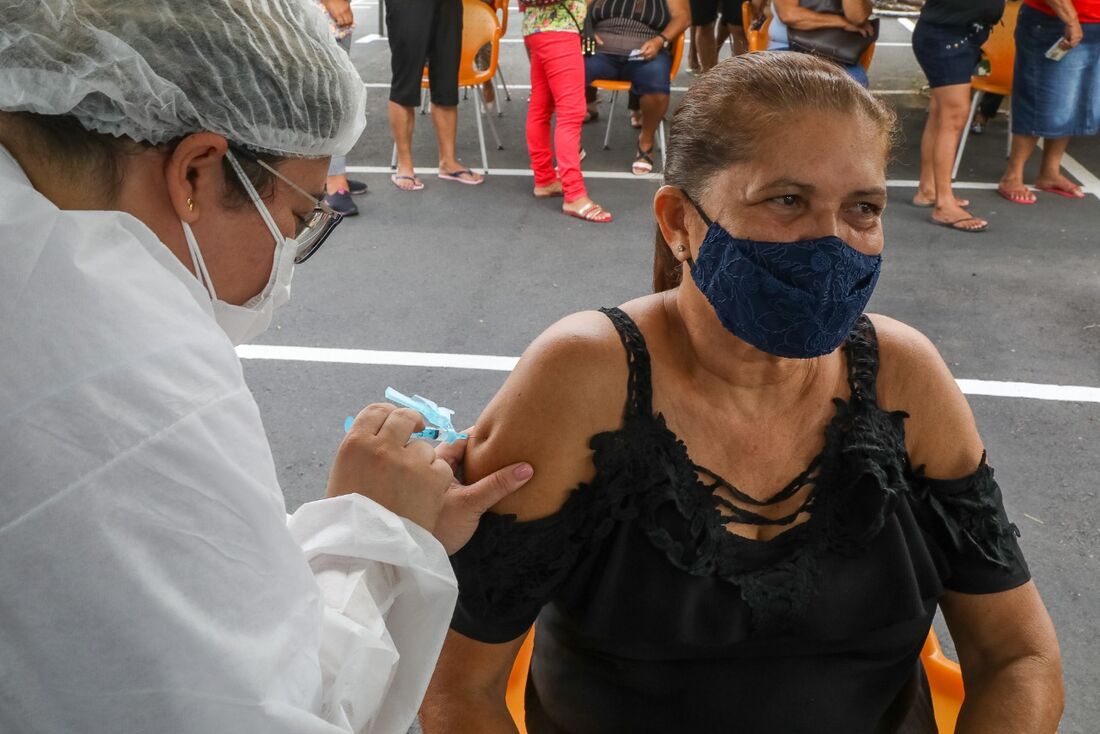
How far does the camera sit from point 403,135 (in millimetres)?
5828

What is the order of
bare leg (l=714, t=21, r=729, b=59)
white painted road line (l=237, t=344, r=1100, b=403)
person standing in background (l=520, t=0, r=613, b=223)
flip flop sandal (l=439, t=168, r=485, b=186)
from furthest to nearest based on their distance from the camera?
bare leg (l=714, t=21, r=729, b=59), flip flop sandal (l=439, t=168, r=485, b=186), person standing in background (l=520, t=0, r=613, b=223), white painted road line (l=237, t=344, r=1100, b=403)

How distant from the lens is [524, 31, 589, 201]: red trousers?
17.3ft

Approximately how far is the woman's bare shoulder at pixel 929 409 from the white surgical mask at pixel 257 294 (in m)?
0.95

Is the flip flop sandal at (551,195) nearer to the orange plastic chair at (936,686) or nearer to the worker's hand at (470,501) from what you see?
the orange plastic chair at (936,686)

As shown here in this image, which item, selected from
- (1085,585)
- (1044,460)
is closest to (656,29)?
(1044,460)

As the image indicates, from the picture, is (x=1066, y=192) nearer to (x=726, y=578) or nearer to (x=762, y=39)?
(x=762, y=39)

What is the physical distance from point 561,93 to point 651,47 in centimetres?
79

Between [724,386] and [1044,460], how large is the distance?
2.10 metres

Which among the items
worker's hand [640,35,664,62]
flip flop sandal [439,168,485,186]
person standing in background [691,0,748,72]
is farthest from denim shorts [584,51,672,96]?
person standing in background [691,0,748,72]

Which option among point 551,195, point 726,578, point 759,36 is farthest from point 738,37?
point 726,578

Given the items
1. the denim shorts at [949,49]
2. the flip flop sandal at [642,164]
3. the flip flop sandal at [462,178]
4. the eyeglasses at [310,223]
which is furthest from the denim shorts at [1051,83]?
the eyeglasses at [310,223]

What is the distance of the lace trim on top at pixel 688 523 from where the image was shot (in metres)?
1.46

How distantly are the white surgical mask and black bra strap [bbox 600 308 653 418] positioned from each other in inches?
20.6

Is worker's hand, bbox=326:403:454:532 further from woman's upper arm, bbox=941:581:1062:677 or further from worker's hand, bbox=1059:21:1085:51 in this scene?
worker's hand, bbox=1059:21:1085:51
